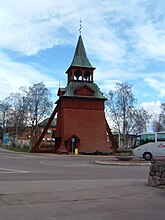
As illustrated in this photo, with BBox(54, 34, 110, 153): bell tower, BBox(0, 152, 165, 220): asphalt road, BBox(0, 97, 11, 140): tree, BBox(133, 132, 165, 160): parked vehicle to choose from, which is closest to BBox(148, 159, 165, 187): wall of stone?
BBox(0, 152, 165, 220): asphalt road

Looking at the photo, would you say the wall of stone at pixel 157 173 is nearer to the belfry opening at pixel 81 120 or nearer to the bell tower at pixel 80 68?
the belfry opening at pixel 81 120

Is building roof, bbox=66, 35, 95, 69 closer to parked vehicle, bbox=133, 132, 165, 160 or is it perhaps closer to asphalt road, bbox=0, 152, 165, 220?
parked vehicle, bbox=133, 132, 165, 160

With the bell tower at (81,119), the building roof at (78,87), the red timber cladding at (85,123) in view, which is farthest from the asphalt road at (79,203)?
the building roof at (78,87)

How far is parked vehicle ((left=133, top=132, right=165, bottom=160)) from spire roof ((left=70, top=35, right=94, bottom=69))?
95.2 ft

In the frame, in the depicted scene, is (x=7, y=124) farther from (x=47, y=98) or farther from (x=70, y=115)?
(x=70, y=115)

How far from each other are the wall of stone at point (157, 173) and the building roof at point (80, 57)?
4887 centimetres

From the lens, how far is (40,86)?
69750 mm

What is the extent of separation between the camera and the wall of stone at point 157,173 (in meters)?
11.5

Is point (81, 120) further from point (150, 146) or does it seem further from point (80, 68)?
point (150, 146)

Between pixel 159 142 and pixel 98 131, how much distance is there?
80.1 ft

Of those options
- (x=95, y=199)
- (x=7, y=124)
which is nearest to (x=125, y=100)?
(x=7, y=124)

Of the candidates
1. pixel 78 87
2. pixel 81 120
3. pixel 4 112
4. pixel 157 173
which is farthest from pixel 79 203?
pixel 4 112

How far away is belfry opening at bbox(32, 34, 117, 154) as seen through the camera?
180 feet

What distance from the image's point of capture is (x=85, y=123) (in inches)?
2221
